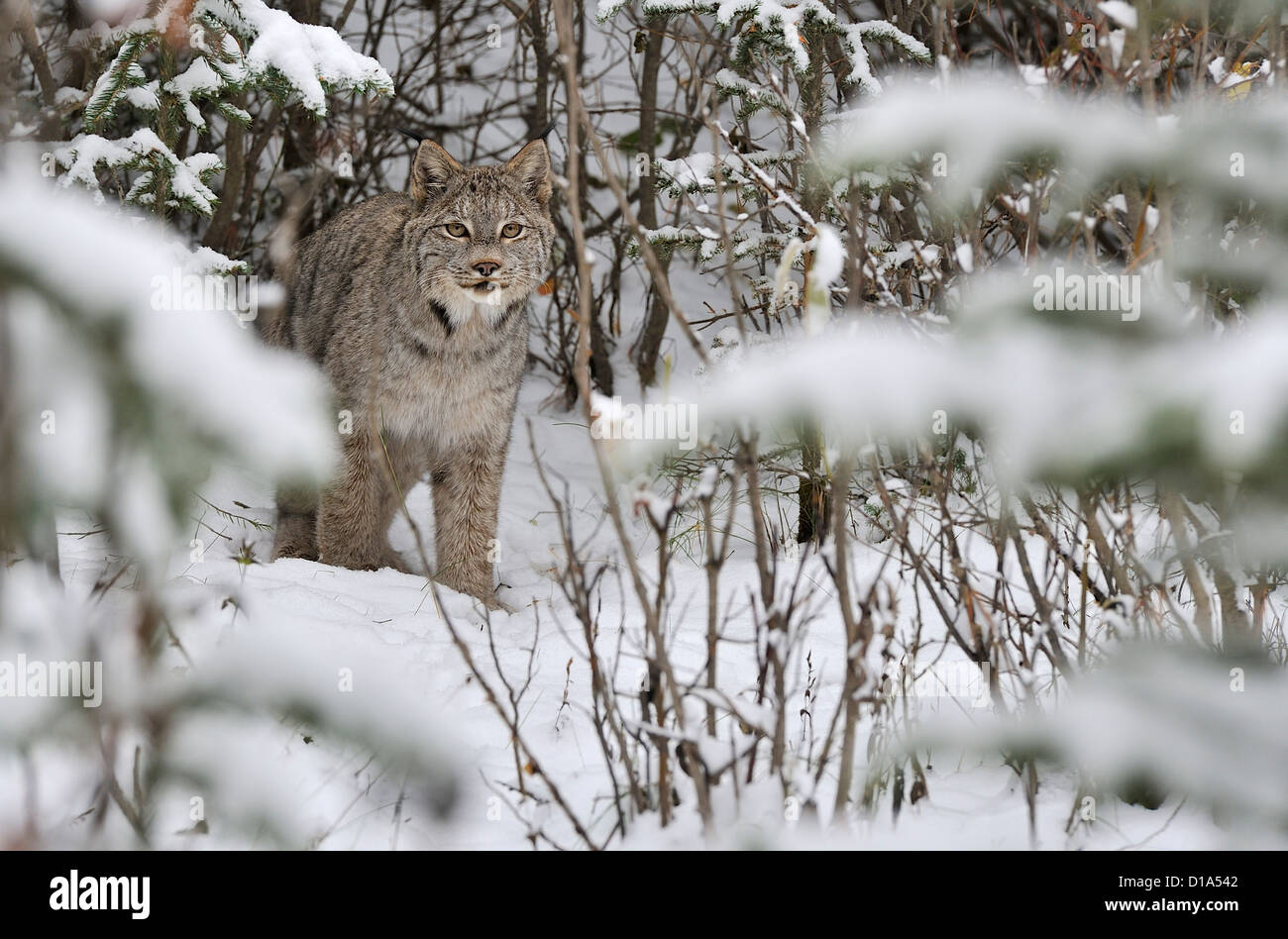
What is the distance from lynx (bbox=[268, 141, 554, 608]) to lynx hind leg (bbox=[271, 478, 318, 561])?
3 centimetres

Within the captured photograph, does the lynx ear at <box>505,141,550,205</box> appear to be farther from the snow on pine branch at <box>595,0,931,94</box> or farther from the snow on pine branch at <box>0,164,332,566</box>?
the snow on pine branch at <box>0,164,332,566</box>

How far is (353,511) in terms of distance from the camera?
14.4 feet

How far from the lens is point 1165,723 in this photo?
996 millimetres

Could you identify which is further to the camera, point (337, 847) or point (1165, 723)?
point (337, 847)

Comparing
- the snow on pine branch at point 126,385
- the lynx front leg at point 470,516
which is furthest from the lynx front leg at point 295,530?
the snow on pine branch at point 126,385

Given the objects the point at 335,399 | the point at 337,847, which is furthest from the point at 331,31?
the point at 337,847

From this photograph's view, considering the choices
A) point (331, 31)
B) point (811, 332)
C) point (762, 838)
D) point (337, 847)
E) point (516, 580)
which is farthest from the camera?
point (516, 580)

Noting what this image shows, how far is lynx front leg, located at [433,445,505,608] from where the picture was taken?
4.40m

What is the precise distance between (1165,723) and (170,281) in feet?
3.13

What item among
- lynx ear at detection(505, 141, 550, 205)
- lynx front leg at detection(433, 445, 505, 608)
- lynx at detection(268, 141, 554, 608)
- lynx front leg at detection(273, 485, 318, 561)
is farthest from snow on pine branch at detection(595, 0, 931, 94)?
lynx front leg at detection(273, 485, 318, 561)

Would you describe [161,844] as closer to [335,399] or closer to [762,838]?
[762,838]

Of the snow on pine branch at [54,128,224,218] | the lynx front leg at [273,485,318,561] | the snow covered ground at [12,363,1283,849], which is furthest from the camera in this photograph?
the lynx front leg at [273,485,318,561]

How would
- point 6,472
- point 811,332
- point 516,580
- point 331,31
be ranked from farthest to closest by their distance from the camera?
point 516,580 < point 331,31 < point 811,332 < point 6,472

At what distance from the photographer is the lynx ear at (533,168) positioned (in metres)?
4.17
